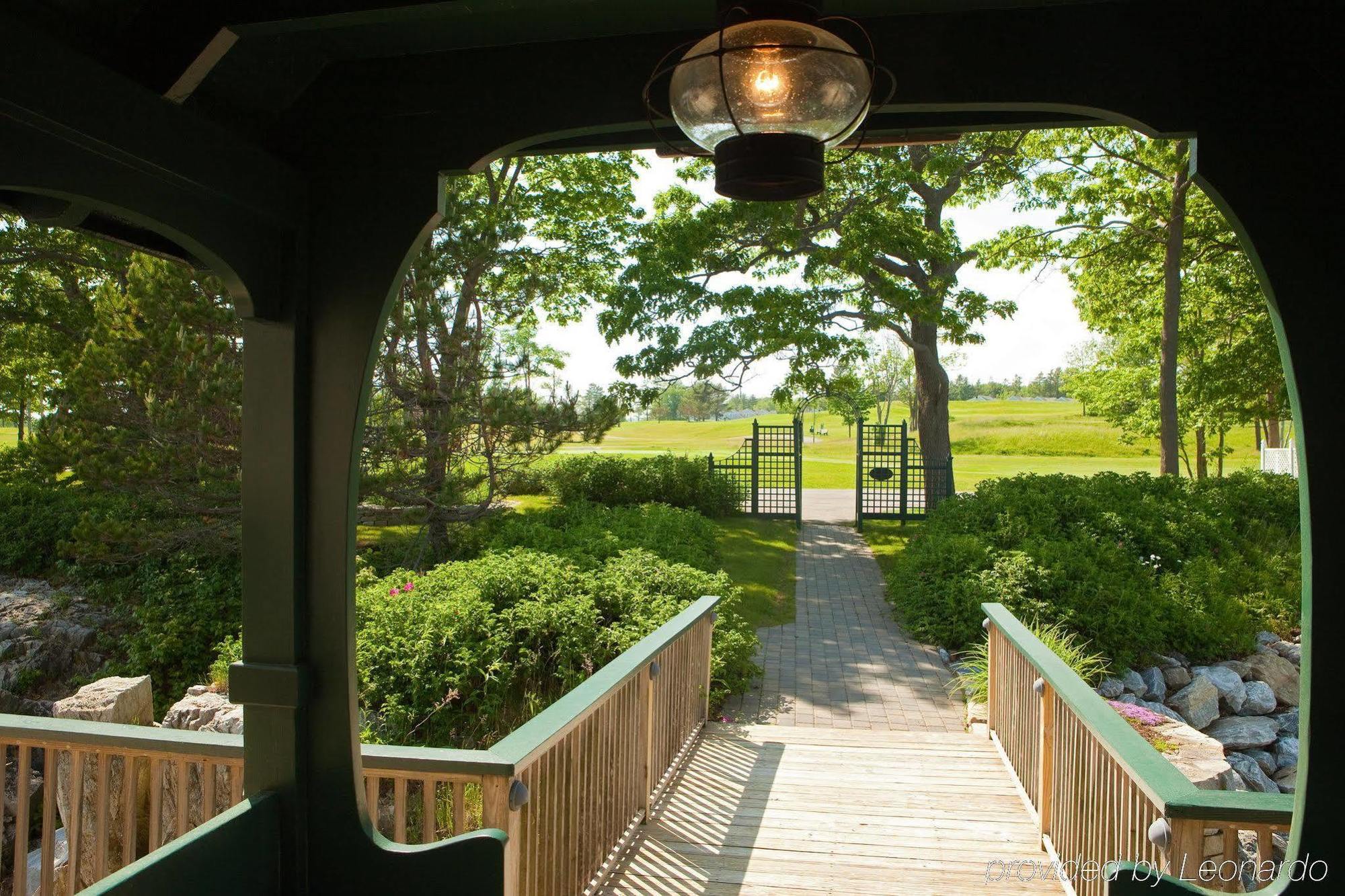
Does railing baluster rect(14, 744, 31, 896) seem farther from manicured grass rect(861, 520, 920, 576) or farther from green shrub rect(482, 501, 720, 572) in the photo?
manicured grass rect(861, 520, 920, 576)

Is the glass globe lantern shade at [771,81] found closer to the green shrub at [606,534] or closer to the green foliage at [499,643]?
the green foliage at [499,643]

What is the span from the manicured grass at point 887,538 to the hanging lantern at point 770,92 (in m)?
10.9

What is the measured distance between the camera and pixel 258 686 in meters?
2.10

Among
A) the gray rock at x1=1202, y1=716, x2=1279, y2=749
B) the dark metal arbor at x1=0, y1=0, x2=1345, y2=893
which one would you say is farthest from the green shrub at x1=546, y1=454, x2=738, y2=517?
the dark metal arbor at x1=0, y1=0, x2=1345, y2=893

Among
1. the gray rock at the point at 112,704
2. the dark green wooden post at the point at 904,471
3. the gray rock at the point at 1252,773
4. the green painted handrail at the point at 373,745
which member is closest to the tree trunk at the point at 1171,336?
the dark green wooden post at the point at 904,471

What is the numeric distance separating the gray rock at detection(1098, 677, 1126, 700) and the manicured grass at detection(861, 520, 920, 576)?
4934 millimetres

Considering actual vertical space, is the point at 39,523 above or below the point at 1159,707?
above

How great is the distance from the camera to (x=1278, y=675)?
775cm

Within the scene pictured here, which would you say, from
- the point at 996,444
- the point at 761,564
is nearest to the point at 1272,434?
the point at 996,444

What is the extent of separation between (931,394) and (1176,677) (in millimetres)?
8903

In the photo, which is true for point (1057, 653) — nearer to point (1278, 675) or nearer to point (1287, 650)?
point (1278, 675)

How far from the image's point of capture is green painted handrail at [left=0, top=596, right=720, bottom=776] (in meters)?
2.48

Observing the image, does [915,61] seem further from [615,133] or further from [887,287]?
[887,287]

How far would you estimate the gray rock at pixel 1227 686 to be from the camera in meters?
7.30
